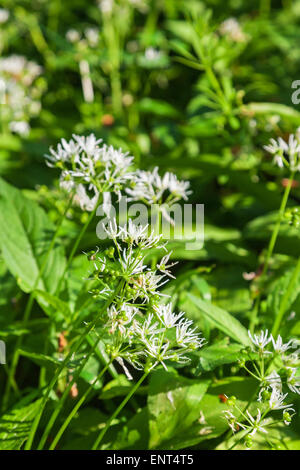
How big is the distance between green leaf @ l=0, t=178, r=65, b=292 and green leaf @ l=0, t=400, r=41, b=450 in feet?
0.93

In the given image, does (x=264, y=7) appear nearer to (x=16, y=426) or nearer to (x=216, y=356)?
(x=216, y=356)

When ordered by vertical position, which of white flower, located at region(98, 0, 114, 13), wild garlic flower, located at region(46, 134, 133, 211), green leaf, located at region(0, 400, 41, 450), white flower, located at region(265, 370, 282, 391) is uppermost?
white flower, located at region(98, 0, 114, 13)

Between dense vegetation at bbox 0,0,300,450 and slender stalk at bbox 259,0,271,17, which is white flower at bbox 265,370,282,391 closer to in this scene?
dense vegetation at bbox 0,0,300,450

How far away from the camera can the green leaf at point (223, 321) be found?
112cm

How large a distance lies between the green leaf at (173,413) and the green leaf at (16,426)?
255 millimetres

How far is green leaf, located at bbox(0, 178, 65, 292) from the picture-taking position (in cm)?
134

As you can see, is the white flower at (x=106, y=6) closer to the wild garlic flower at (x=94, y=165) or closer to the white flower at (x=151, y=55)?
the white flower at (x=151, y=55)

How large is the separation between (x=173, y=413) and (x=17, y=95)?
1.65m

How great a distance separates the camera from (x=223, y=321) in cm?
114

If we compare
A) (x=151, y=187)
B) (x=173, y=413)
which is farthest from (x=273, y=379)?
(x=151, y=187)

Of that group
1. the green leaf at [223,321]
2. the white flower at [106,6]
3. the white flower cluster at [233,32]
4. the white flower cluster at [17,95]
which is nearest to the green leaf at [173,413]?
the green leaf at [223,321]

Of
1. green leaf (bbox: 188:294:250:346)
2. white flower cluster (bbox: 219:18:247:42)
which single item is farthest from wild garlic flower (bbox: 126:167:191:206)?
white flower cluster (bbox: 219:18:247:42)

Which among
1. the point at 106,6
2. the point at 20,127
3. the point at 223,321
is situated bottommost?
the point at 223,321
